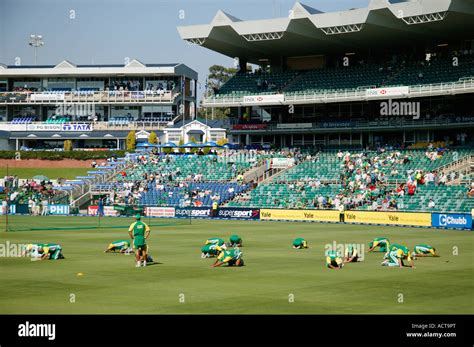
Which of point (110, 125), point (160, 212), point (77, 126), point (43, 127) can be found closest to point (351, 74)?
point (160, 212)

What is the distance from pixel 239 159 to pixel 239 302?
6391 centimetres

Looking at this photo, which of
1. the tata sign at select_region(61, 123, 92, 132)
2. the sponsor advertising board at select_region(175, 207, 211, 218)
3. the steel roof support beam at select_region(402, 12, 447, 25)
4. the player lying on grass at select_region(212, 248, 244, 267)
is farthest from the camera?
the tata sign at select_region(61, 123, 92, 132)

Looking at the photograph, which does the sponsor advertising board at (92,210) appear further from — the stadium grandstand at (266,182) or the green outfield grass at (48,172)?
the green outfield grass at (48,172)

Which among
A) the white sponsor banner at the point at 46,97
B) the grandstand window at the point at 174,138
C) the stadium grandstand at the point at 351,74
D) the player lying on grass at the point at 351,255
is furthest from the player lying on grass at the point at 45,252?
the white sponsor banner at the point at 46,97

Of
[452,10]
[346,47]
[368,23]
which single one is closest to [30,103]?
[346,47]

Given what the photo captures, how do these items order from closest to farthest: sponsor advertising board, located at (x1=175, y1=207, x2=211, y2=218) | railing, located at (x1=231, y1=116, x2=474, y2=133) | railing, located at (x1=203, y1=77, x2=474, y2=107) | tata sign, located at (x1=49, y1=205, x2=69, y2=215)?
railing, located at (x1=203, y1=77, x2=474, y2=107)
sponsor advertising board, located at (x1=175, y1=207, x2=211, y2=218)
railing, located at (x1=231, y1=116, x2=474, y2=133)
tata sign, located at (x1=49, y1=205, x2=69, y2=215)

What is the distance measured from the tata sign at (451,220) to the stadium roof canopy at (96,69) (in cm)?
6748

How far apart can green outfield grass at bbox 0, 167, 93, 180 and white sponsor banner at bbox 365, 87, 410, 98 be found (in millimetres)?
39429

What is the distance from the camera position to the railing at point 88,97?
117m

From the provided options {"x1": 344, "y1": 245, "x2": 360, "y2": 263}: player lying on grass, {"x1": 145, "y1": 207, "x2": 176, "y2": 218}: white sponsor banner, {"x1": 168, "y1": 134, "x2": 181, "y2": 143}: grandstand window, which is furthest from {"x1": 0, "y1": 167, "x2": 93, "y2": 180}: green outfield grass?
{"x1": 344, "y1": 245, "x2": 360, "y2": 263}: player lying on grass

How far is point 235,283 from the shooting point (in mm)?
24828

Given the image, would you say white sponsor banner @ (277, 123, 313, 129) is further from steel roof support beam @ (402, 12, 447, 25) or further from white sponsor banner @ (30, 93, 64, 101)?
white sponsor banner @ (30, 93, 64, 101)

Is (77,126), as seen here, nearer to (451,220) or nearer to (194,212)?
(194,212)

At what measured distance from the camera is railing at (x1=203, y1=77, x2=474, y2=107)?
70.4 meters
